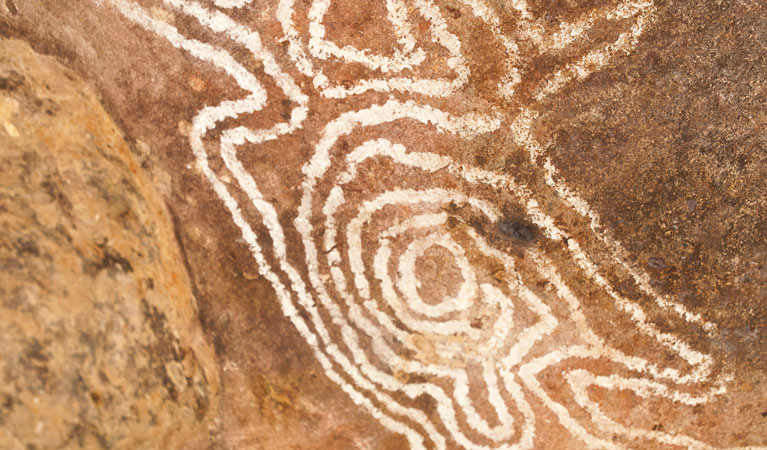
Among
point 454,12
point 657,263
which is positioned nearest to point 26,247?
point 454,12

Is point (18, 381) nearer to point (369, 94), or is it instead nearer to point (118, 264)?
point (118, 264)

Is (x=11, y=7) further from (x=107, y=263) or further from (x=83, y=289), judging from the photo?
(x=83, y=289)

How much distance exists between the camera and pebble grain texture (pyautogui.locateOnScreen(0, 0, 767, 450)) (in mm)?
3289

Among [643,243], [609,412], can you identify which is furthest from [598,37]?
[609,412]

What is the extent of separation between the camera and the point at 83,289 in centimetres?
283

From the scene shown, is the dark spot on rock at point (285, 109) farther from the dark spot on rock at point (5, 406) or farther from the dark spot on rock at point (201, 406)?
the dark spot on rock at point (5, 406)

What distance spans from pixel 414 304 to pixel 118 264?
181 cm

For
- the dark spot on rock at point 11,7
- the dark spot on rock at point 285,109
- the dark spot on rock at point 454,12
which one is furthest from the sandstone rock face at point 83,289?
the dark spot on rock at point 454,12

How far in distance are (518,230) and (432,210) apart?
56 centimetres

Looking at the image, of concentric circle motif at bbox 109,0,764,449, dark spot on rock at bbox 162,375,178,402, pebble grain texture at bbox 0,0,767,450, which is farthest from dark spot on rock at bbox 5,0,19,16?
dark spot on rock at bbox 162,375,178,402

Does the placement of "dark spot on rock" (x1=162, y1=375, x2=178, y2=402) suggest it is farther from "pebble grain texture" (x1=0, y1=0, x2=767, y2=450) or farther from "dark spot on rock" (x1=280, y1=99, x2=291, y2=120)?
"dark spot on rock" (x1=280, y1=99, x2=291, y2=120)

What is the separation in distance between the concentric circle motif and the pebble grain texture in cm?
1

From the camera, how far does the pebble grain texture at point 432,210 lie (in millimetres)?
3289

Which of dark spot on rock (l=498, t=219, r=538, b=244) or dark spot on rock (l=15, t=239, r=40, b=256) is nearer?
dark spot on rock (l=15, t=239, r=40, b=256)
